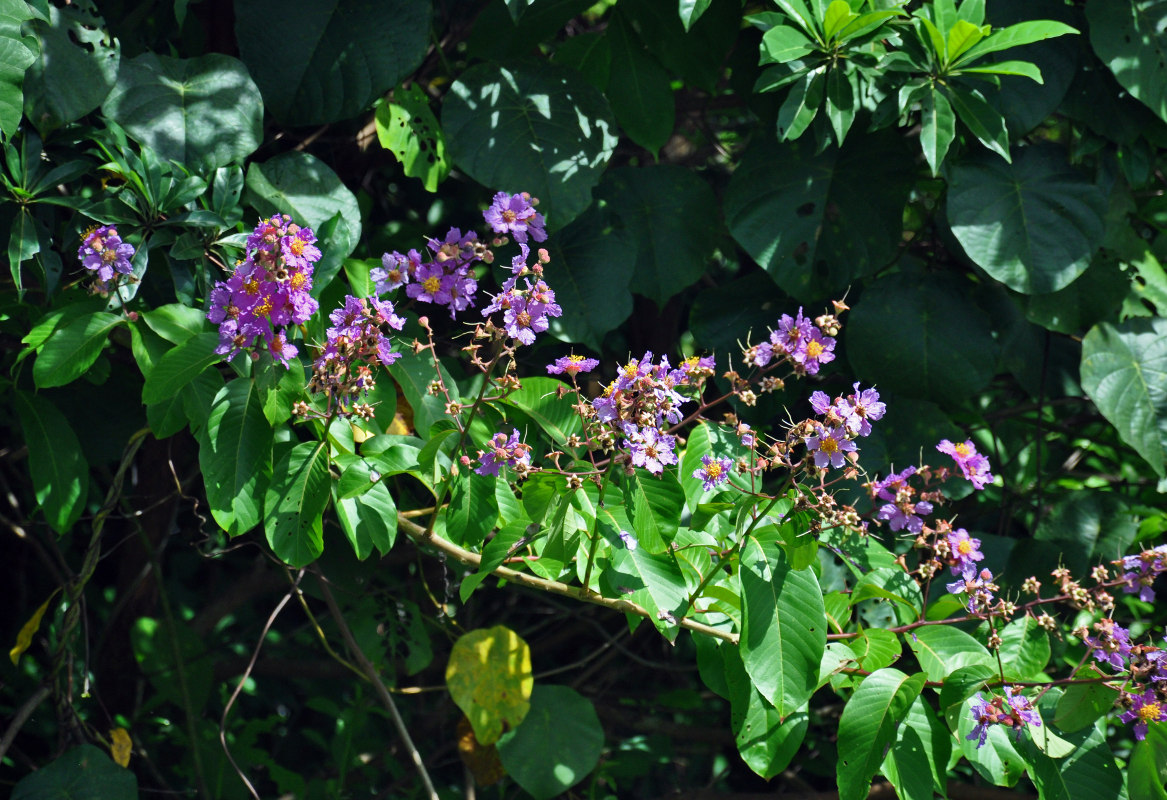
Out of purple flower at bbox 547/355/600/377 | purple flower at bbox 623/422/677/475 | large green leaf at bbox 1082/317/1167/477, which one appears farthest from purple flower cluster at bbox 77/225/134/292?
large green leaf at bbox 1082/317/1167/477

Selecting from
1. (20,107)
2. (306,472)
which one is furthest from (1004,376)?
(20,107)

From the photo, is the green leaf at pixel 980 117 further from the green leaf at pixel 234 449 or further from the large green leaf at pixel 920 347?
the green leaf at pixel 234 449

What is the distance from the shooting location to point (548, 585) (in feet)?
4.18

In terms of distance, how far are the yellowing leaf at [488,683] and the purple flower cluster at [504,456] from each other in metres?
0.54

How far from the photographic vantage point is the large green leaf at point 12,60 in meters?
1.21

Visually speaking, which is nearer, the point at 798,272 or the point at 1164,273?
the point at 798,272

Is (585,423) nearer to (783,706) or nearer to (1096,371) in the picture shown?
(783,706)

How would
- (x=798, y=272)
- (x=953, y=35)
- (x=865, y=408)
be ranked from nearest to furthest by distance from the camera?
(x=865, y=408) < (x=953, y=35) < (x=798, y=272)

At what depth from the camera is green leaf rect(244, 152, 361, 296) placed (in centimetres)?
148

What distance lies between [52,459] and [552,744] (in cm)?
91

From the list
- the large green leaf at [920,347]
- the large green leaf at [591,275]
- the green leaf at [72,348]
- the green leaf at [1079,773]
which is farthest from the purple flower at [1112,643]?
the green leaf at [72,348]

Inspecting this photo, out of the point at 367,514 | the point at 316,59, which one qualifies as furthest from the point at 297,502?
the point at 316,59

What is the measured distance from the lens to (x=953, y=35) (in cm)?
149

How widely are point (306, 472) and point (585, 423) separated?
0.38 metres
